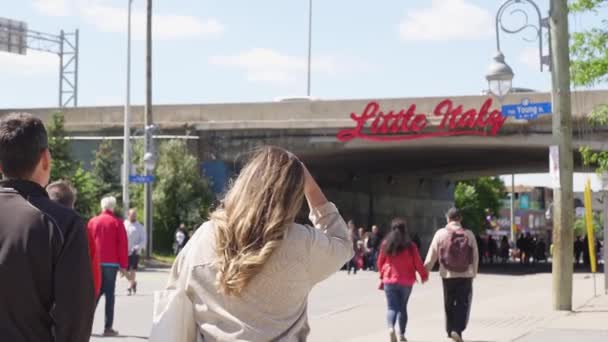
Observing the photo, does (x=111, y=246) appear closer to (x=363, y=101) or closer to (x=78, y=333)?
(x=78, y=333)

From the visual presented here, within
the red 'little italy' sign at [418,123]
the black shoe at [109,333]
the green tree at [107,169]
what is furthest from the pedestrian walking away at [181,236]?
the black shoe at [109,333]

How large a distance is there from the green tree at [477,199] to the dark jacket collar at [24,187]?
81362 mm

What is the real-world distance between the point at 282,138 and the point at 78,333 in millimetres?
36213

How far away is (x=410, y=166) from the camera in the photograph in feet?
170

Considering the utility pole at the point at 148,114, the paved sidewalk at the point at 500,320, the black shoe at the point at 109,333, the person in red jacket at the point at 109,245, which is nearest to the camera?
the person in red jacket at the point at 109,245

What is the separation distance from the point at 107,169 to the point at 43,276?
126 feet

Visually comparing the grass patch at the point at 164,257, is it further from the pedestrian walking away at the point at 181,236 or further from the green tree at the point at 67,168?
the green tree at the point at 67,168

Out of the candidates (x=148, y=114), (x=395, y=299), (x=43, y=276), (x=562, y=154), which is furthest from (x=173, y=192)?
(x=43, y=276)

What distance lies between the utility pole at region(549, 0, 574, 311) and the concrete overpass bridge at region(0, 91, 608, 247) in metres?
16.4

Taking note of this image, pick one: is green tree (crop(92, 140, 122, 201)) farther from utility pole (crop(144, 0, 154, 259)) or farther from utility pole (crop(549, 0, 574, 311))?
utility pole (crop(549, 0, 574, 311))

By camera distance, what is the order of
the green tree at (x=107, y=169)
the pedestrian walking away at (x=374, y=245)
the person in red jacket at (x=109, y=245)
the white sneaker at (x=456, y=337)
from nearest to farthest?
the white sneaker at (x=456, y=337) → the person in red jacket at (x=109, y=245) → the pedestrian walking away at (x=374, y=245) → the green tree at (x=107, y=169)

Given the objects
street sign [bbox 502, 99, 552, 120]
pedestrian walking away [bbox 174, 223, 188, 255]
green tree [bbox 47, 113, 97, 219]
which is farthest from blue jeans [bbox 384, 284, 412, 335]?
green tree [bbox 47, 113, 97, 219]

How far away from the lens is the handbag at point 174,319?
3.62 metres

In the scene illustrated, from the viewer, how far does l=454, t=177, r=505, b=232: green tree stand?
87.6m
